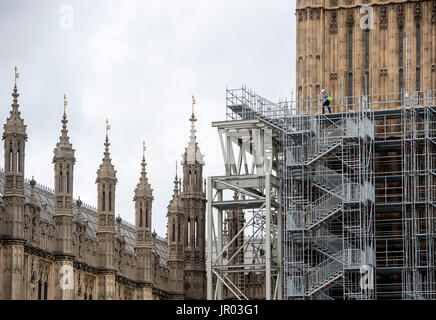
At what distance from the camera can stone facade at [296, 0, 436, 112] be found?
84312 millimetres

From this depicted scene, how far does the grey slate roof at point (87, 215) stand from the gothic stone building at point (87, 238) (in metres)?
0.10

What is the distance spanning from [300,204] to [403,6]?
15946mm

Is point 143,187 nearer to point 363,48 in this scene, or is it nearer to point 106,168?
point 106,168

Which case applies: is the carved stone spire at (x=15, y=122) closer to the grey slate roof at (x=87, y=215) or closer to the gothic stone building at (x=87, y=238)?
the gothic stone building at (x=87, y=238)

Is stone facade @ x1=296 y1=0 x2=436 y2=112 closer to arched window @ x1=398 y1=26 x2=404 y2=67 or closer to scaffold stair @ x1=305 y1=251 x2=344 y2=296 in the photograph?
arched window @ x1=398 y1=26 x2=404 y2=67

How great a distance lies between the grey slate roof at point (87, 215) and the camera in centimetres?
7856

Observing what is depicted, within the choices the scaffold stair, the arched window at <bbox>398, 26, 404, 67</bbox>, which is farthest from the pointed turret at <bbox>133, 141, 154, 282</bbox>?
the arched window at <bbox>398, 26, 404, 67</bbox>

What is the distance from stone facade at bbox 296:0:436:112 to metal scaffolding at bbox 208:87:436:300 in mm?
3072
